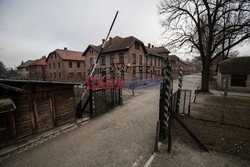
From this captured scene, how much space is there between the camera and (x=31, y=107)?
4898mm

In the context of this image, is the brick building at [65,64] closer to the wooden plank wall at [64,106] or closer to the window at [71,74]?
the window at [71,74]

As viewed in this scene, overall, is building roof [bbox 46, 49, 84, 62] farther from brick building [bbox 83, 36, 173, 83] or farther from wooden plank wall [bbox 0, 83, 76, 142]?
wooden plank wall [bbox 0, 83, 76, 142]

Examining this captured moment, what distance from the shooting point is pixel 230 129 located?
524cm

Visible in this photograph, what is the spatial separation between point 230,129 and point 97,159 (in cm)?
641

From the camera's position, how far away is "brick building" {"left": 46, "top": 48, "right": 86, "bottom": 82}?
1065 inches

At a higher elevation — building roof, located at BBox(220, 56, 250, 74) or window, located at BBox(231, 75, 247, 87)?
building roof, located at BBox(220, 56, 250, 74)

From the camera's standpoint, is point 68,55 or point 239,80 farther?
point 68,55

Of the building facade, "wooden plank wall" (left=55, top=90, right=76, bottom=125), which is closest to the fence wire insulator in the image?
"wooden plank wall" (left=55, top=90, right=76, bottom=125)

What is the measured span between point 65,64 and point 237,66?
3378 centimetres

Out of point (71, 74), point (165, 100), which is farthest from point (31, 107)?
point (71, 74)

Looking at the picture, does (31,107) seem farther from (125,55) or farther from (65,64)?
(65,64)

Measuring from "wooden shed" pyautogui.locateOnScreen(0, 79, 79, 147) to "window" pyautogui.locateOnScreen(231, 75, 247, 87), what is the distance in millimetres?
21197

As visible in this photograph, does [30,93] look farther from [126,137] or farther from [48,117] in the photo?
[126,137]

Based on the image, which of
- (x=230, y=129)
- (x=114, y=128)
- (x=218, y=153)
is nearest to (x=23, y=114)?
(x=114, y=128)
